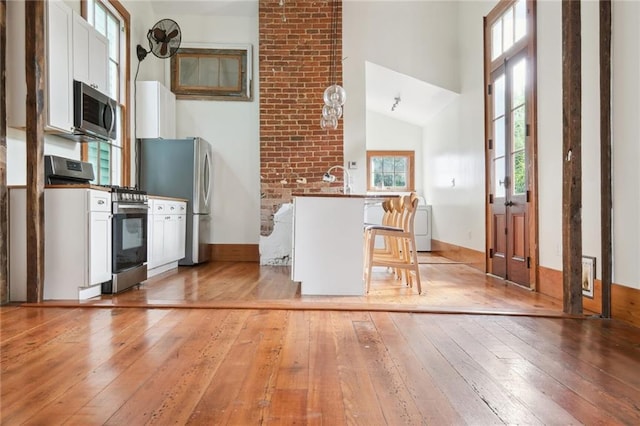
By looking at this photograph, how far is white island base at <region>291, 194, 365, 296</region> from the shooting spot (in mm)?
3408

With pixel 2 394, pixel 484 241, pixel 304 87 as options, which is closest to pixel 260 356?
pixel 2 394

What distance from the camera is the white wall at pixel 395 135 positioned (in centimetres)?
824

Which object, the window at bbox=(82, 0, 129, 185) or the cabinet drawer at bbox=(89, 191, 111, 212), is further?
the window at bbox=(82, 0, 129, 185)

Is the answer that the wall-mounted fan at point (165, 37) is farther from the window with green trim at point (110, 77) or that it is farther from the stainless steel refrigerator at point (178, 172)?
the stainless steel refrigerator at point (178, 172)

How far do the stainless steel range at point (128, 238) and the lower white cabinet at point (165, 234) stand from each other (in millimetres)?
362

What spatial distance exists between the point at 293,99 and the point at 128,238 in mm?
2927

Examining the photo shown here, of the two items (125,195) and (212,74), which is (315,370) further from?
(212,74)

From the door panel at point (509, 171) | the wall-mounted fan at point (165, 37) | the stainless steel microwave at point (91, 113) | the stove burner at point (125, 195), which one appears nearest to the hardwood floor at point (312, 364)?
the stove burner at point (125, 195)

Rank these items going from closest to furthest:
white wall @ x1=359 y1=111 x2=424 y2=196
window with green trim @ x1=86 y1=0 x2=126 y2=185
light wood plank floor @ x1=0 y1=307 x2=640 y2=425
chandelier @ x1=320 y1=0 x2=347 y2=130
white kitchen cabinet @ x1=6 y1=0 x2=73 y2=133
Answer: light wood plank floor @ x1=0 y1=307 x2=640 y2=425 → white kitchen cabinet @ x1=6 y1=0 x2=73 y2=133 → chandelier @ x1=320 y1=0 x2=347 y2=130 → window with green trim @ x1=86 y1=0 x2=126 y2=185 → white wall @ x1=359 y1=111 x2=424 y2=196

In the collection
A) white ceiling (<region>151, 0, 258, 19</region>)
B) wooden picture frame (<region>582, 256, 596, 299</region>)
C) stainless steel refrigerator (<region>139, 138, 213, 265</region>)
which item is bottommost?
wooden picture frame (<region>582, 256, 596, 299</region>)

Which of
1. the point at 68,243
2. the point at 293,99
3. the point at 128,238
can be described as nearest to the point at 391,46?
the point at 293,99

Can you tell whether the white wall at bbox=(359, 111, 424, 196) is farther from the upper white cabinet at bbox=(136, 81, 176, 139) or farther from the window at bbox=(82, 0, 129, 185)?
the window at bbox=(82, 0, 129, 185)

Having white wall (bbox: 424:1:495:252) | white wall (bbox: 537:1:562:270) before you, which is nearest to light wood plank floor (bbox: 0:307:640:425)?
white wall (bbox: 537:1:562:270)

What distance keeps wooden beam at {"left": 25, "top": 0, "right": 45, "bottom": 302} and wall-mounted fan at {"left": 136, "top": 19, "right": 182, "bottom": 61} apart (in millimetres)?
2249
